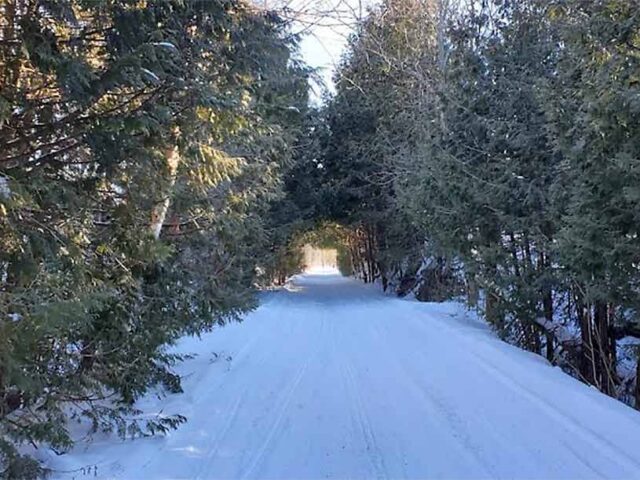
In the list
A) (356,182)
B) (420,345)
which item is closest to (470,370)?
(420,345)

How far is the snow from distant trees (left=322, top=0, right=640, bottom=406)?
1220 mm

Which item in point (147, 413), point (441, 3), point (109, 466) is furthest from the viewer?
point (441, 3)

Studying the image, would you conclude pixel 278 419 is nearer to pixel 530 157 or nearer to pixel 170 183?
pixel 170 183

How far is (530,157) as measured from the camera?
363 inches

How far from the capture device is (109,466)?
4332 millimetres

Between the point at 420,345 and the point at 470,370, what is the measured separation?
216 cm

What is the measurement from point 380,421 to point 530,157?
5695 mm

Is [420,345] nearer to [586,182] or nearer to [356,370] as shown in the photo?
[356,370]

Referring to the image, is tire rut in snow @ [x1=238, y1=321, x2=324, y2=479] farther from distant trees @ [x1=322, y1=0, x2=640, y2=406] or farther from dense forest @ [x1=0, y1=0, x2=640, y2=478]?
distant trees @ [x1=322, y1=0, x2=640, y2=406]

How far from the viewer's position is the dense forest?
3.63 meters

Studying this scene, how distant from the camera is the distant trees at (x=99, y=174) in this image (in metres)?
3.49

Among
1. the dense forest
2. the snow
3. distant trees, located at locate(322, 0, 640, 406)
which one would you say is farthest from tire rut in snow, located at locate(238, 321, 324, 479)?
distant trees, located at locate(322, 0, 640, 406)

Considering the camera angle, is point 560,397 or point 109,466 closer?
point 109,466

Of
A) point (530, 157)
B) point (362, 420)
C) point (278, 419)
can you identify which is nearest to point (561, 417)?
point (362, 420)
